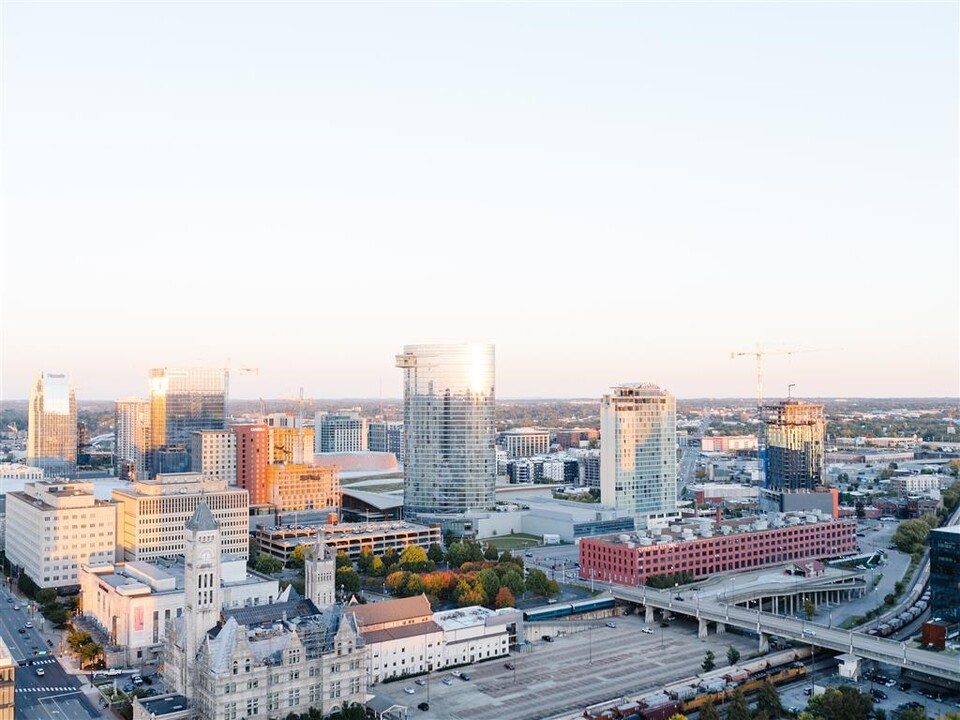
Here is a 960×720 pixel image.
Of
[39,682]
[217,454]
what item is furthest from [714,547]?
[217,454]

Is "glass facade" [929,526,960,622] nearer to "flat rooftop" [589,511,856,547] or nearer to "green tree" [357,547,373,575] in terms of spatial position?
"flat rooftop" [589,511,856,547]

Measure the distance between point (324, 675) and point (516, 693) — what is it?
1162 cm

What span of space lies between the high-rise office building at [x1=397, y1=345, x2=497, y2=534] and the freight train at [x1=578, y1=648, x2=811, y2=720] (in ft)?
200

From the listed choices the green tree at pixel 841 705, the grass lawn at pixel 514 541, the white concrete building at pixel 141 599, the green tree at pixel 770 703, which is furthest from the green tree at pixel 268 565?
the green tree at pixel 841 705

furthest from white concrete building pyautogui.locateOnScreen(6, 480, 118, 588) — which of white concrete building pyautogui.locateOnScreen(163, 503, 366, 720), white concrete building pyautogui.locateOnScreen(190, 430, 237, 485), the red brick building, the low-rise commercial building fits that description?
the red brick building

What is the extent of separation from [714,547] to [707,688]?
3328cm

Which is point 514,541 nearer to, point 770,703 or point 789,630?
point 789,630

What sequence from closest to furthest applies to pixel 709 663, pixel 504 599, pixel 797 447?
1. pixel 709 663
2. pixel 504 599
3. pixel 797 447

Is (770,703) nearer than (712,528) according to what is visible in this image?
Yes

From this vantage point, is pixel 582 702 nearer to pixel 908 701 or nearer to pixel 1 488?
pixel 908 701

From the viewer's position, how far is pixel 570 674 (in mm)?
62000

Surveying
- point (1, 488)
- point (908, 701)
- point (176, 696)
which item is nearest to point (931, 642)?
point (908, 701)

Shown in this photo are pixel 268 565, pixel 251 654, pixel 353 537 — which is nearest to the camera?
pixel 251 654

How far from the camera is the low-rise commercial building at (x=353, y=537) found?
101250 millimetres
